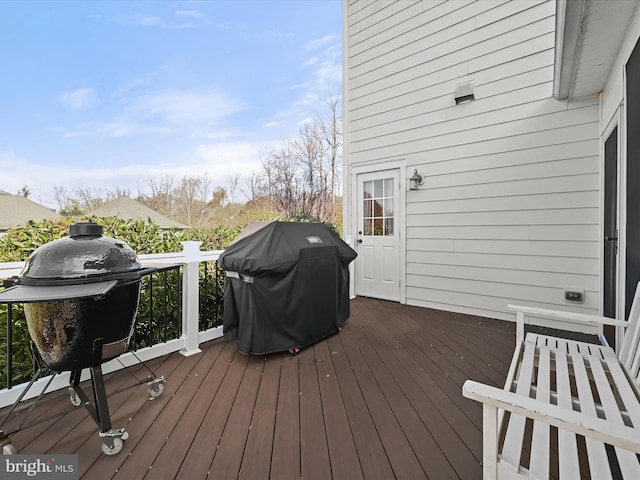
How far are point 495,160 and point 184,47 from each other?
1132 cm

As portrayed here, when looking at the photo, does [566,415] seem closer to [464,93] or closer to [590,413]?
[590,413]

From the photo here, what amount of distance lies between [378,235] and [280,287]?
8.59ft

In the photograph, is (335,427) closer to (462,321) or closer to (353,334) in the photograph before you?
(353,334)

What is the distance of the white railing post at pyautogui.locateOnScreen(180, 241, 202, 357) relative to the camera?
274 centimetres

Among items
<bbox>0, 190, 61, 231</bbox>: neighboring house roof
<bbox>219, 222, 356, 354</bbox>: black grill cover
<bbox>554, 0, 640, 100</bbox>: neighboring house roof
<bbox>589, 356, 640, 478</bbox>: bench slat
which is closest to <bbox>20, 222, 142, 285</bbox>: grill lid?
<bbox>219, 222, 356, 354</bbox>: black grill cover

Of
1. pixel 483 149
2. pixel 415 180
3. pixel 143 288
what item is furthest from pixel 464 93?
pixel 143 288

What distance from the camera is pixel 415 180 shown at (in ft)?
14.3

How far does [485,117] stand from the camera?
381 cm

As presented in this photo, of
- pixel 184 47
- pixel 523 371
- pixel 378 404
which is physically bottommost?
pixel 378 404

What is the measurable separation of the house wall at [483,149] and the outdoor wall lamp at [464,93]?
3.7 inches

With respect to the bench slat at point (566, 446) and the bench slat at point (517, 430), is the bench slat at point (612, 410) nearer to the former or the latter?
the bench slat at point (566, 446)

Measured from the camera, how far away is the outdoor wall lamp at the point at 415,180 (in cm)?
432

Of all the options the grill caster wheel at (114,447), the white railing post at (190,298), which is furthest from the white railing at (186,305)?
the grill caster wheel at (114,447)

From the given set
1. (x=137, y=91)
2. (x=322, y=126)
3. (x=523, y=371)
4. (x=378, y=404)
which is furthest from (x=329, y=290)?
(x=137, y=91)
